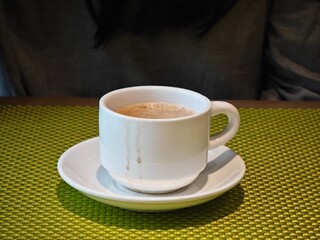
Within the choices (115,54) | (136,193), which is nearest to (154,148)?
(136,193)

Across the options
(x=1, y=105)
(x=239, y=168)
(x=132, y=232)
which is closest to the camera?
(x=132, y=232)

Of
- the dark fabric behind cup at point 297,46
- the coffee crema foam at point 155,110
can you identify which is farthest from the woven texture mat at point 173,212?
the dark fabric behind cup at point 297,46

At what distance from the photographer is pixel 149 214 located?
2.10ft

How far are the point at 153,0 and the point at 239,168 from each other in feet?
2.64

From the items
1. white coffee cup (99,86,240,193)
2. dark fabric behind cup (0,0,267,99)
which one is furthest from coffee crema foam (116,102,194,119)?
dark fabric behind cup (0,0,267,99)

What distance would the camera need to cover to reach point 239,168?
0.71m

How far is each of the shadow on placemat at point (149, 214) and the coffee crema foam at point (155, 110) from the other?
4.7 inches

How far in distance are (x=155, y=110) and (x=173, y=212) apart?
0.45 feet

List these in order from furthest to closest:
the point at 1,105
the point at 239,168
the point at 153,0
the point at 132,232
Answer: the point at 153,0
the point at 1,105
the point at 239,168
the point at 132,232


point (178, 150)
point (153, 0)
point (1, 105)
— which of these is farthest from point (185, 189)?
point (153, 0)

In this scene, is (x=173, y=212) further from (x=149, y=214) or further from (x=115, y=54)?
(x=115, y=54)

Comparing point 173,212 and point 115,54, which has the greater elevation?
point 173,212

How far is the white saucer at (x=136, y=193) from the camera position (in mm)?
605

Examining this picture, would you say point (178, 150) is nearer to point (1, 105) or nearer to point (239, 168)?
point (239, 168)
